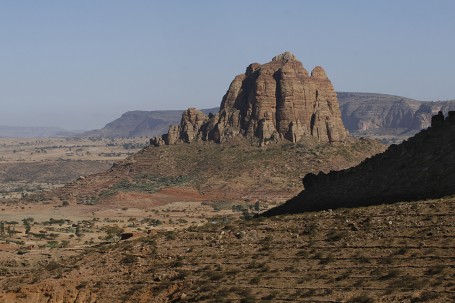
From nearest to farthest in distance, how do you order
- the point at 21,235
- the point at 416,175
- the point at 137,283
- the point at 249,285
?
the point at 249,285 < the point at 137,283 < the point at 416,175 < the point at 21,235

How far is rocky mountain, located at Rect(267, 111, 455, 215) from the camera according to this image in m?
39.6

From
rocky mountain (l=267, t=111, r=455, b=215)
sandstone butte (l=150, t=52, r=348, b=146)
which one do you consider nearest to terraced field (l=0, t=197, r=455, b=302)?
rocky mountain (l=267, t=111, r=455, b=215)

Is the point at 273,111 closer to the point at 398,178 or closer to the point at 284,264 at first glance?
the point at 398,178

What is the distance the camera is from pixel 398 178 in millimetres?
42312

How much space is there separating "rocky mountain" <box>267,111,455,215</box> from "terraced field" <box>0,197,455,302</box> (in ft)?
12.6

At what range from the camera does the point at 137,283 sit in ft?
111

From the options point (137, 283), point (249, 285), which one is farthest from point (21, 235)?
point (249, 285)

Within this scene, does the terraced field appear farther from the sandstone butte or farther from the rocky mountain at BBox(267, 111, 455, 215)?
the sandstone butte

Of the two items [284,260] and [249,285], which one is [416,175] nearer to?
[284,260]

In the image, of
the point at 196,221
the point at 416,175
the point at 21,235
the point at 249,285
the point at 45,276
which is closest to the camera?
the point at 249,285

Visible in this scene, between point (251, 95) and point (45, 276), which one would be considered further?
point (251, 95)

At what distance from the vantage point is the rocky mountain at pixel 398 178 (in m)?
39.6

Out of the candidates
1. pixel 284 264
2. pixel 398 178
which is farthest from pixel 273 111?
pixel 284 264

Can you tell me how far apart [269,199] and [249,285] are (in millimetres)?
82070
